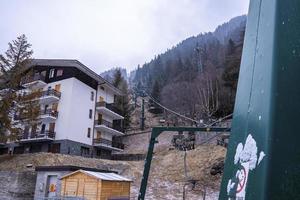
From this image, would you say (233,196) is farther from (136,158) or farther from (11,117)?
(136,158)

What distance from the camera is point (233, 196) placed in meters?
1.27

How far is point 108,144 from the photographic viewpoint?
39.8m

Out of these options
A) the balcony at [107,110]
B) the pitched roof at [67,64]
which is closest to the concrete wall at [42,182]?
the pitched roof at [67,64]

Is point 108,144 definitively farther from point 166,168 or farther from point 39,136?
point 166,168

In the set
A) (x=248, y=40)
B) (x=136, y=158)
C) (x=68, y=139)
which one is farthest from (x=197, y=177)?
(x=248, y=40)

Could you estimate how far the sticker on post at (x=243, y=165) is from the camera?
3.65ft

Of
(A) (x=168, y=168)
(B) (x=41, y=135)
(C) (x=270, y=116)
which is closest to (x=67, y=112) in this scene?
(B) (x=41, y=135)

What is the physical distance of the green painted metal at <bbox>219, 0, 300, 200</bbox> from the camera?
1004 millimetres

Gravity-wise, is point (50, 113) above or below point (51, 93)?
below

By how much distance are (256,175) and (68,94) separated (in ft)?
118

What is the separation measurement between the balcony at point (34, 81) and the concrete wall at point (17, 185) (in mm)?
11102

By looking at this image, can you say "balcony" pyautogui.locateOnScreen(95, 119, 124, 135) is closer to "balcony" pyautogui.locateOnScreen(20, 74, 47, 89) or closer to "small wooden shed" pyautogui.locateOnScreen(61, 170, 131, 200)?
"balcony" pyautogui.locateOnScreen(20, 74, 47, 89)

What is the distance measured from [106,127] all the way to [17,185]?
1680 cm

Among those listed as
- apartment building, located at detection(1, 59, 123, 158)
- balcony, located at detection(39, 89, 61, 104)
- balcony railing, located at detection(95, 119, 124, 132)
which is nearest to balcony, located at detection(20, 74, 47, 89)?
apartment building, located at detection(1, 59, 123, 158)
